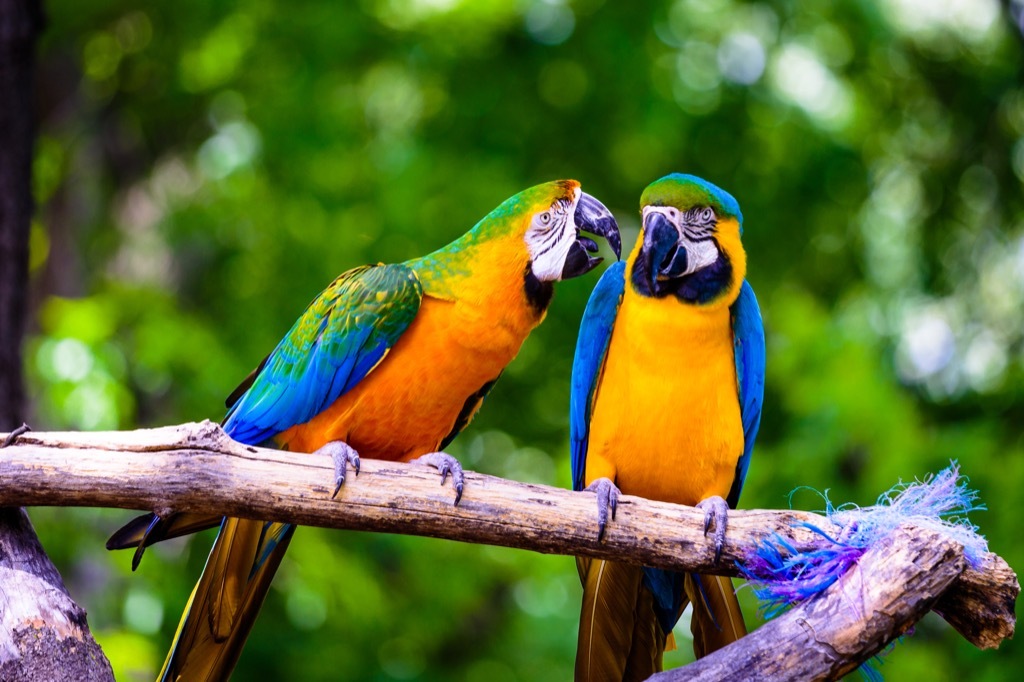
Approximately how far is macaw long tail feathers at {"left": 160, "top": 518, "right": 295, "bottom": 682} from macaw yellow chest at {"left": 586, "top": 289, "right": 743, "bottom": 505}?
1.03m

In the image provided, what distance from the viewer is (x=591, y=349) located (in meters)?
3.10

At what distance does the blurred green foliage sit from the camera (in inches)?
237

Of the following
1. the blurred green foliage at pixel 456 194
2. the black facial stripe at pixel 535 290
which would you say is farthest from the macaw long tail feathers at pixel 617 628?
the blurred green foliage at pixel 456 194

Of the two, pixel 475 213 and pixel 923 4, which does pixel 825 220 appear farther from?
pixel 475 213

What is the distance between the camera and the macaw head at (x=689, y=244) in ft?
9.30

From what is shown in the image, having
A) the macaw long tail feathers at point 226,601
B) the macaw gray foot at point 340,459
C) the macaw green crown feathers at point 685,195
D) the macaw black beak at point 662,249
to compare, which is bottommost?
the macaw long tail feathers at point 226,601

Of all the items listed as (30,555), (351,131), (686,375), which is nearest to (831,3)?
(351,131)

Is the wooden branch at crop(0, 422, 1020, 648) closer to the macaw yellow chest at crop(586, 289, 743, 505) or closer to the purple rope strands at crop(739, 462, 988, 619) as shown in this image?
the purple rope strands at crop(739, 462, 988, 619)

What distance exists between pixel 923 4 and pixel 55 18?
6153 millimetres

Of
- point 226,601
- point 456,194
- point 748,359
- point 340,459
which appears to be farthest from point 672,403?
point 456,194

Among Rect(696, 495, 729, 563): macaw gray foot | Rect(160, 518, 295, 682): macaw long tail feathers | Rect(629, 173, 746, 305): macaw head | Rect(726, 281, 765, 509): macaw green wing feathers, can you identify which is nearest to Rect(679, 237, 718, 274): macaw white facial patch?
Rect(629, 173, 746, 305): macaw head

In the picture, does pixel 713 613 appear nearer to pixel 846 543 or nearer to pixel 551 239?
pixel 846 543

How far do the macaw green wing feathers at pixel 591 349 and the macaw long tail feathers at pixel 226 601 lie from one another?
97cm

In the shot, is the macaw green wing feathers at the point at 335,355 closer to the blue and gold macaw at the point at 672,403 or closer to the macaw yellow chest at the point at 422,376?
the macaw yellow chest at the point at 422,376
